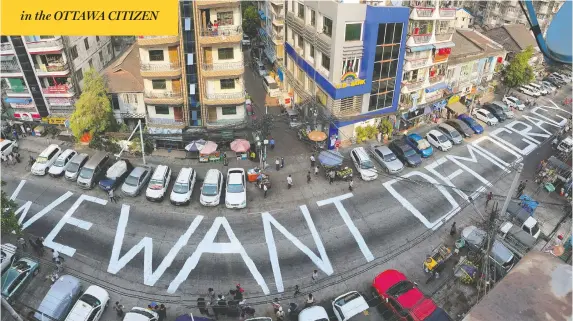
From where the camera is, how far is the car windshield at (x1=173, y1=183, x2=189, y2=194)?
36562 mm

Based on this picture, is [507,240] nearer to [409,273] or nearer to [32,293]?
[409,273]

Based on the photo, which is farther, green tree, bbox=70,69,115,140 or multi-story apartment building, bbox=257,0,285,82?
multi-story apartment building, bbox=257,0,285,82

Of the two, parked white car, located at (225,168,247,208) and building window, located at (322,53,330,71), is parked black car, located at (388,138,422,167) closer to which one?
building window, located at (322,53,330,71)

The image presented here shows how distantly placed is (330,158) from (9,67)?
3612cm

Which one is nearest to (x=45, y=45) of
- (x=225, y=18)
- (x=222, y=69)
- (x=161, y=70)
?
(x=161, y=70)

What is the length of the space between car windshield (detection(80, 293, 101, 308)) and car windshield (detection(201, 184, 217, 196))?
1240cm

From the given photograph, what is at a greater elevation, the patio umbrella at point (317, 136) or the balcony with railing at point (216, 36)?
the balcony with railing at point (216, 36)

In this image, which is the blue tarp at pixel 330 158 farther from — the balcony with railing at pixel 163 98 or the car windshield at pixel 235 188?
the balcony with railing at pixel 163 98

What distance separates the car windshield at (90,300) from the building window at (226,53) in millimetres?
24837

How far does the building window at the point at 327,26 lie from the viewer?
4097cm

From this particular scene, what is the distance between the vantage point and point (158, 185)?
36.9 meters

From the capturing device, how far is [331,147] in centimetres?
4491

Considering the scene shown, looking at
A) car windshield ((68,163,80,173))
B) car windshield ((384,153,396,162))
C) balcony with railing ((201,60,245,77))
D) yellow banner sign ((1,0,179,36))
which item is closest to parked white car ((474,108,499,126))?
car windshield ((384,153,396,162))

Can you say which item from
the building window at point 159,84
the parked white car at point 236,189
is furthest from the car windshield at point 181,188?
the building window at point 159,84
